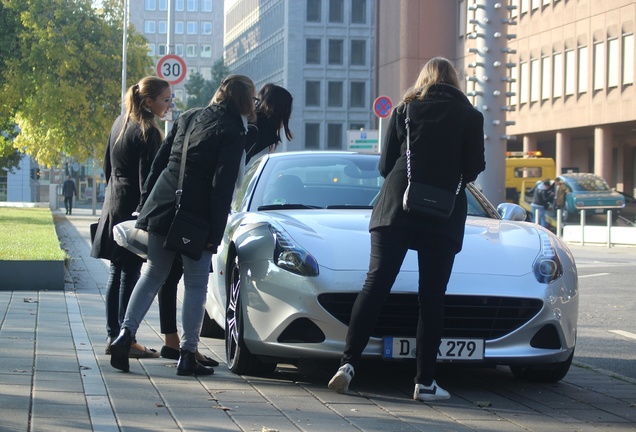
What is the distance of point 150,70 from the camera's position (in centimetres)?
5131

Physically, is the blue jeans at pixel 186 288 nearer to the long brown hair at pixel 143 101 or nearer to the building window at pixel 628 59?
the long brown hair at pixel 143 101

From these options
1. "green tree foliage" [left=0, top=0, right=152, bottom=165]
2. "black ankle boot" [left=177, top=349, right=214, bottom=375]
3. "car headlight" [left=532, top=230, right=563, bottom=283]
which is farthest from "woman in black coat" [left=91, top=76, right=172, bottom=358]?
"green tree foliage" [left=0, top=0, right=152, bottom=165]

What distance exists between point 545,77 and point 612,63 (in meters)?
7.15

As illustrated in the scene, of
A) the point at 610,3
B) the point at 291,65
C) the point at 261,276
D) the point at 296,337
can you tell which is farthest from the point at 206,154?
the point at 291,65

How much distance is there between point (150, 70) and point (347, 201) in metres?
44.8

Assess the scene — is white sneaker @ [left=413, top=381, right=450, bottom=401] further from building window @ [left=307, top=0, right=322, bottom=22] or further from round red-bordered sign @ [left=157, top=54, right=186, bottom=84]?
building window @ [left=307, top=0, right=322, bottom=22]

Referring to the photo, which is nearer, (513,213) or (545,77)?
(513,213)

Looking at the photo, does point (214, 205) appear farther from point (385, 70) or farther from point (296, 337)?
point (385, 70)

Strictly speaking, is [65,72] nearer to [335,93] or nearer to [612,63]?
[612,63]

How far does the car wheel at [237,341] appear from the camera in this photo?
6625 mm

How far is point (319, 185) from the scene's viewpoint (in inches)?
306

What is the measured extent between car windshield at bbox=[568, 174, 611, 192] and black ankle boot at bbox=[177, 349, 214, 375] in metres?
34.6

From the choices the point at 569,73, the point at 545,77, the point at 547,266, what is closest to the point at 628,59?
the point at 569,73

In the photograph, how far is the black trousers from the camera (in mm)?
5934
